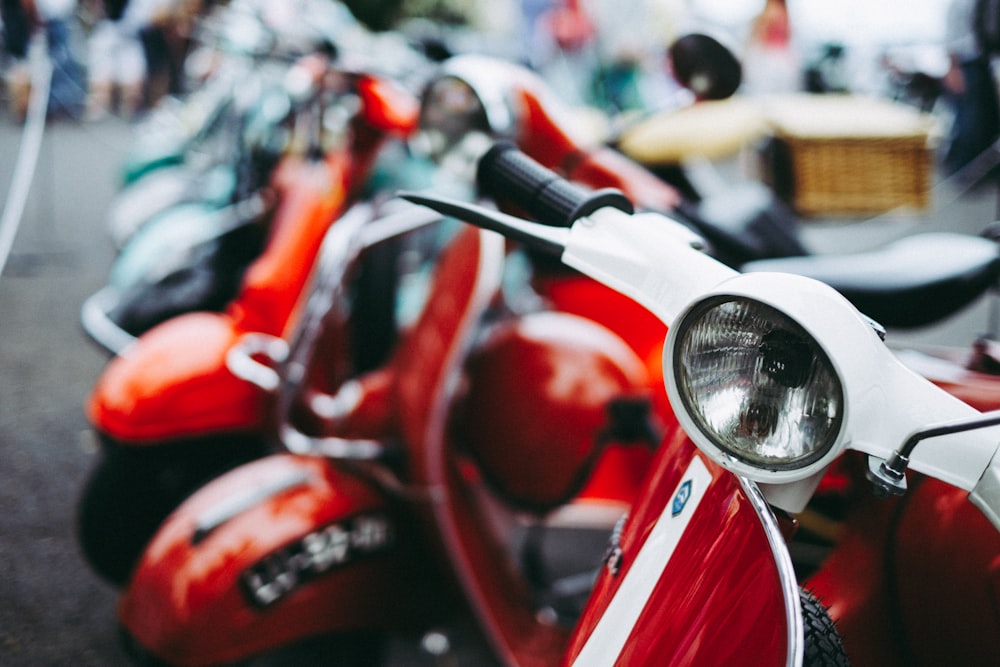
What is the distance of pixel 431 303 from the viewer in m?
1.57

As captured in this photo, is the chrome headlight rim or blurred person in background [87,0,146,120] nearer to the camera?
the chrome headlight rim

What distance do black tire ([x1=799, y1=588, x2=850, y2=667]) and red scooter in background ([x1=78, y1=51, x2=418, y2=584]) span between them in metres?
1.28

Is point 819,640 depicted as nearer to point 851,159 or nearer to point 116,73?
point 851,159

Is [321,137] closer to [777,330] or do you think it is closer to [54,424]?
[54,424]

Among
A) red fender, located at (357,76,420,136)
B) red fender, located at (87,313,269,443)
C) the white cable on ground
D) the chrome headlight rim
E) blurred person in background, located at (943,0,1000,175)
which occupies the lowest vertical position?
blurred person in background, located at (943,0,1000,175)

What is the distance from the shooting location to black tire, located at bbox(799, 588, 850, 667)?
27.7 inches

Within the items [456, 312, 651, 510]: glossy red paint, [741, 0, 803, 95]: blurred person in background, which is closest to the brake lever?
[456, 312, 651, 510]: glossy red paint

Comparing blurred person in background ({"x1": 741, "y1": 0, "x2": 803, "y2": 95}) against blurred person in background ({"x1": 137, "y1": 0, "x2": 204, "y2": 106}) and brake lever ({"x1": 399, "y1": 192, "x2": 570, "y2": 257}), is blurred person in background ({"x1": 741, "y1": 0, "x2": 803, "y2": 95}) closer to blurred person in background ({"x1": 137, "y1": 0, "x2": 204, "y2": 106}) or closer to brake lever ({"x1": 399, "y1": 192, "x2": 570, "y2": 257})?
blurred person in background ({"x1": 137, "y1": 0, "x2": 204, "y2": 106})

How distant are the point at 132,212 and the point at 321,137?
1.71 meters

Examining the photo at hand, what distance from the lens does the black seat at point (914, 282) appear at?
127 centimetres

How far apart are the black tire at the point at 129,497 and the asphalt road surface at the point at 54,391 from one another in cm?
15

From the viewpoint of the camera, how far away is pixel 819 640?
71 centimetres

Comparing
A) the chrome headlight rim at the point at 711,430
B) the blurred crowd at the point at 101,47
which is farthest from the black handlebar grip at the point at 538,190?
the blurred crowd at the point at 101,47

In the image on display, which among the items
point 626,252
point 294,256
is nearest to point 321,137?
point 294,256
